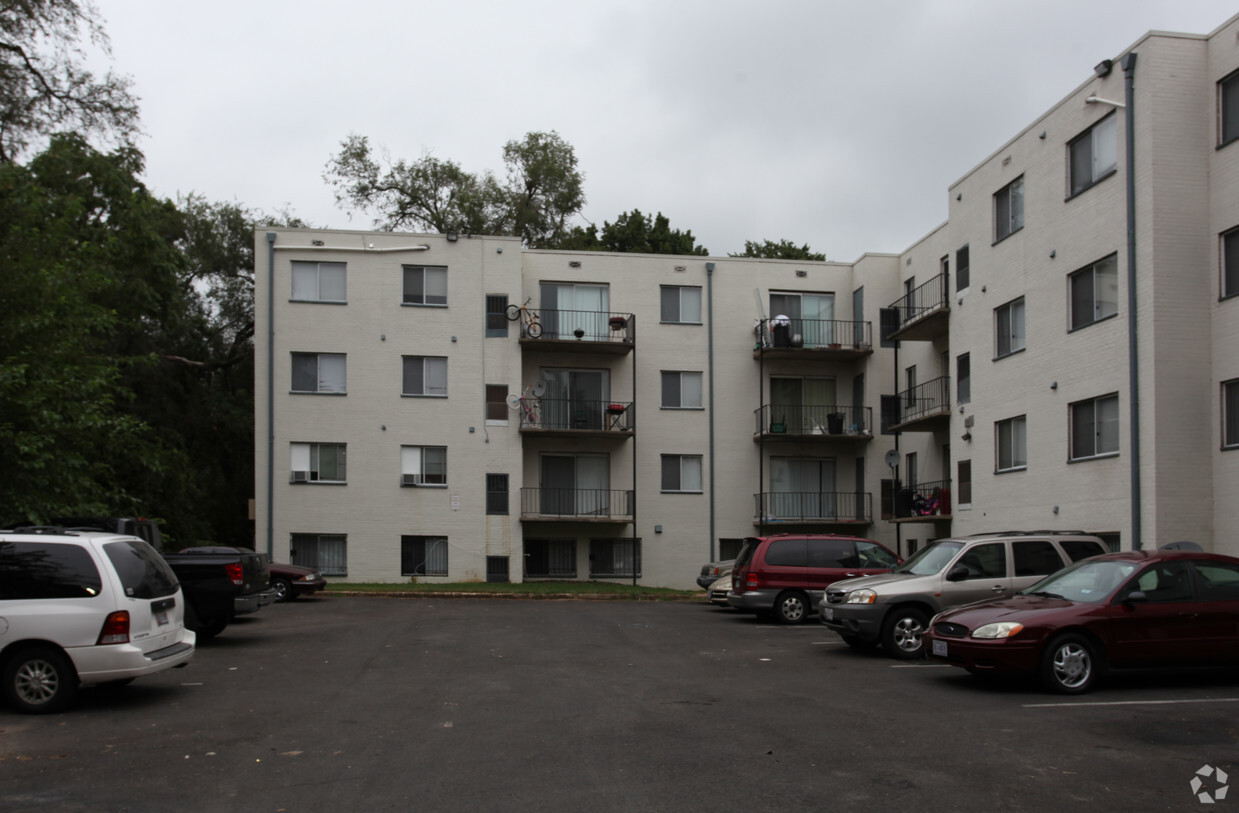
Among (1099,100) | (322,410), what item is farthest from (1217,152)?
(322,410)

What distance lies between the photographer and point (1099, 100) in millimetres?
19969

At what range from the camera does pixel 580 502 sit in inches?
1314

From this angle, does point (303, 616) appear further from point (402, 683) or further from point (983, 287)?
point (983, 287)

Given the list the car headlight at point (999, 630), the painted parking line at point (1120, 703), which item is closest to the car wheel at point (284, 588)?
the car headlight at point (999, 630)

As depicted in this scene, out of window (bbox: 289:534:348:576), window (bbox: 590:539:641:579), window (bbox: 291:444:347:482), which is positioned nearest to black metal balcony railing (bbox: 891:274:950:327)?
window (bbox: 590:539:641:579)

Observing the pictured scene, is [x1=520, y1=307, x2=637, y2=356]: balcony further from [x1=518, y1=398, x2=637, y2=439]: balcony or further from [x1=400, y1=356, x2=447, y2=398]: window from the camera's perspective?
[x1=400, y1=356, x2=447, y2=398]: window

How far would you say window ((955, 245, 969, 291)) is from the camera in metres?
27.0

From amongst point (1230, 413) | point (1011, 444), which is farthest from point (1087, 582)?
point (1011, 444)

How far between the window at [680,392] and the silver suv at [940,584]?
1948cm

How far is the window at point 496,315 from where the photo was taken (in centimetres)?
3234

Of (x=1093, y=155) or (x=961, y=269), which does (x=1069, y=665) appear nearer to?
(x=1093, y=155)

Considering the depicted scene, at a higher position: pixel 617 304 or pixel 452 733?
pixel 617 304

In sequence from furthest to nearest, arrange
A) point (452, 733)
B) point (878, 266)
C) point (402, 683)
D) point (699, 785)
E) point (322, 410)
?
point (878, 266) < point (322, 410) < point (402, 683) < point (452, 733) < point (699, 785)

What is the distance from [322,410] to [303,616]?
1211 centimetres
